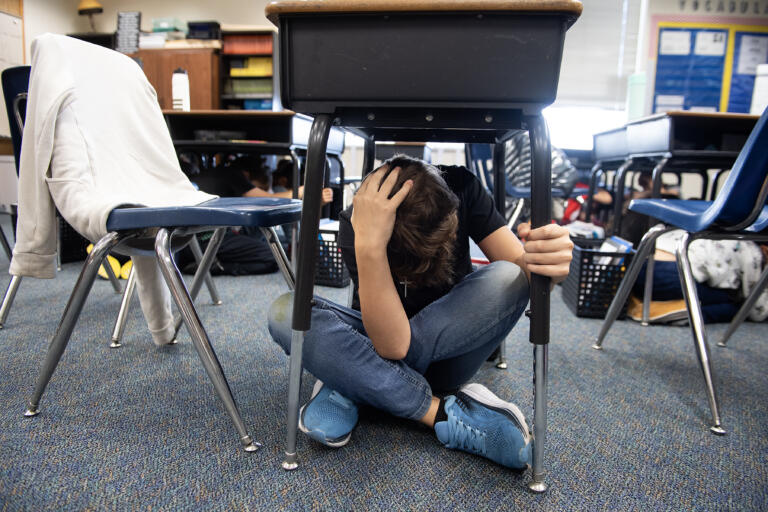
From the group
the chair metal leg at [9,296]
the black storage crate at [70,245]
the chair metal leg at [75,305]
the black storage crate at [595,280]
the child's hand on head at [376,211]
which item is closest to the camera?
the child's hand on head at [376,211]

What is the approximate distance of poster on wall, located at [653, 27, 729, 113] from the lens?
4.09 metres

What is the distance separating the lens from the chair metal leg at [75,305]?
83 cm

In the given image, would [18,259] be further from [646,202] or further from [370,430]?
[646,202]

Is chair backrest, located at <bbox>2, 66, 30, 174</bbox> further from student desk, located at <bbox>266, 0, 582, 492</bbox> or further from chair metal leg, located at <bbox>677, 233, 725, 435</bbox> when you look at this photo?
chair metal leg, located at <bbox>677, 233, 725, 435</bbox>

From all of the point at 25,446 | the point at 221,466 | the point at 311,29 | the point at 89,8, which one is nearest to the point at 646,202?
the point at 311,29

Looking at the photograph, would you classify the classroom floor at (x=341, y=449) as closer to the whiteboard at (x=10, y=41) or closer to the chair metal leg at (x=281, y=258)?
the chair metal leg at (x=281, y=258)

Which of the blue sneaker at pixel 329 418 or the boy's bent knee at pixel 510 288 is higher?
the boy's bent knee at pixel 510 288

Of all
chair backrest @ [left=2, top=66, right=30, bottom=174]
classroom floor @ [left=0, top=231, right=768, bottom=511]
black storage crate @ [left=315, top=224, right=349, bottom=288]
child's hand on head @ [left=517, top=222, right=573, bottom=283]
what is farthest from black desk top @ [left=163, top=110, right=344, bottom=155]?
child's hand on head @ [left=517, top=222, right=573, bottom=283]

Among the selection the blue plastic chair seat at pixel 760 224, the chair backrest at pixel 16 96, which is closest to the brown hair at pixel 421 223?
the blue plastic chair seat at pixel 760 224

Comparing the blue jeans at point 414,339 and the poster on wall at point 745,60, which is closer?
the blue jeans at point 414,339

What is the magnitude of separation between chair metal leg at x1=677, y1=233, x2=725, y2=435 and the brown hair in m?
0.60

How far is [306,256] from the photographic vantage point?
2.38 feet

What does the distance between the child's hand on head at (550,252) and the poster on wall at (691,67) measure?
444cm

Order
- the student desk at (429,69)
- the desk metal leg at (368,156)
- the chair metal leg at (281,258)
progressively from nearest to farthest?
the student desk at (429,69) → the chair metal leg at (281,258) → the desk metal leg at (368,156)
